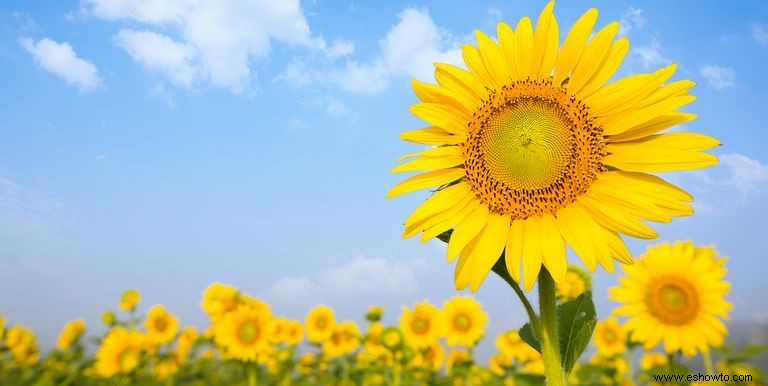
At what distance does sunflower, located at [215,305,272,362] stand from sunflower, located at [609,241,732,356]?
441cm

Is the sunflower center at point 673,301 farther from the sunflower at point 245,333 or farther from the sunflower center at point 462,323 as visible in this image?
the sunflower at point 245,333

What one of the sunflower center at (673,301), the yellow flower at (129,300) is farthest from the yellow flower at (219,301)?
the sunflower center at (673,301)

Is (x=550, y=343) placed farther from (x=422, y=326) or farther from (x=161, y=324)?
(x=161, y=324)

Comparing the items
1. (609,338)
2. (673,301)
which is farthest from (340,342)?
(673,301)

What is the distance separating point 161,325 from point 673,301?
841 cm

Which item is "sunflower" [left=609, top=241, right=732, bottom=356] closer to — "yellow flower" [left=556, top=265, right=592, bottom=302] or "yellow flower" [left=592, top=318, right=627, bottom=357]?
"yellow flower" [left=556, top=265, right=592, bottom=302]

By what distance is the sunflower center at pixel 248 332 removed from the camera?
7438mm

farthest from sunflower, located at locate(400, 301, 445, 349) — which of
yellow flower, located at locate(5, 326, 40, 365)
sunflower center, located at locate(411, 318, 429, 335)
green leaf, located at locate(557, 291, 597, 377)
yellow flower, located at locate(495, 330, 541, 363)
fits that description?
yellow flower, located at locate(5, 326, 40, 365)

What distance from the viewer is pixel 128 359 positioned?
887cm

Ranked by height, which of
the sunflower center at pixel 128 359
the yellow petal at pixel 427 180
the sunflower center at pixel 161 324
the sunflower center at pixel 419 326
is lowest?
the yellow petal at pixel 427 180

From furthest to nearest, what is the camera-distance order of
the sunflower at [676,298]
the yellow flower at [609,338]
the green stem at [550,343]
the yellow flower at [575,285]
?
the yellow flower at [609,338] → the yellow flower at [575,285] → the sunflower at [676,298] → the green stem at [550,343]

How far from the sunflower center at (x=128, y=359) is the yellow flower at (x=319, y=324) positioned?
2729mm

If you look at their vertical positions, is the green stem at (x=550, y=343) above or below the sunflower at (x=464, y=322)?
below

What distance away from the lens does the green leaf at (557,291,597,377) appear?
2.07 m
